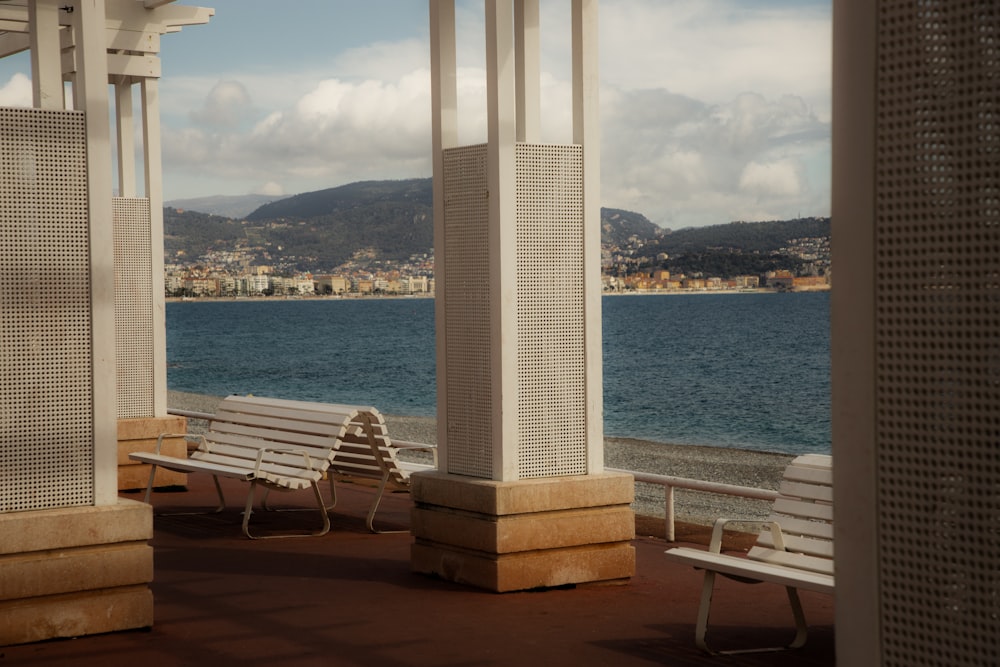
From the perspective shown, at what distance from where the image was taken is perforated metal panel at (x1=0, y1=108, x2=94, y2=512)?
Answer: 591 cm

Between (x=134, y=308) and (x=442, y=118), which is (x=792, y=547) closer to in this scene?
(x=442, y=118)

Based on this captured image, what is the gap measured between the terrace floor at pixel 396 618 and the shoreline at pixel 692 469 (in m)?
5.31

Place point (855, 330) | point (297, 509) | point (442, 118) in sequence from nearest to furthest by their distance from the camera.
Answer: point (855, 330)
point (442, 118)
point (297, 509)

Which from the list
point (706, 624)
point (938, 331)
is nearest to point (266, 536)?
point (706, 624)

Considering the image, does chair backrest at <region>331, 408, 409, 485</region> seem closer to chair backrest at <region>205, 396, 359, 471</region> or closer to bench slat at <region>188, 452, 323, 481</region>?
chair backrest at <region>205, 396, 359, 471</region>

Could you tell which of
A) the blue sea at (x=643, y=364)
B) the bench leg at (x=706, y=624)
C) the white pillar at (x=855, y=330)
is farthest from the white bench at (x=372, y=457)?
the blue sea at (x=643, y=364)

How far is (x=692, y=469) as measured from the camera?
1050 inches

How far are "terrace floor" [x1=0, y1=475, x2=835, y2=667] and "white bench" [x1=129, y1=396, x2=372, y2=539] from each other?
1.69ft

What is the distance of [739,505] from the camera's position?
1772 centimetres

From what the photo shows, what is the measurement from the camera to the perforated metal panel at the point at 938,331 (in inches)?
130

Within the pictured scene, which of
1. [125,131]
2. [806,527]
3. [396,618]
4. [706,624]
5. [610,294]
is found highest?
[125,131]

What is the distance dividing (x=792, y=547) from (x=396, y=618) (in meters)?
1.96

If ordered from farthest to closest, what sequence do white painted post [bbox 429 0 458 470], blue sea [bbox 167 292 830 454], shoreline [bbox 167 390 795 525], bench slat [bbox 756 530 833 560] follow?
blue sea [bbox 167 292 830 454] < shoreline [bbox 167 390 795 525] < white painted post [bbox 429 0 458 470] < bench slat [bbox 756 530 833 560]

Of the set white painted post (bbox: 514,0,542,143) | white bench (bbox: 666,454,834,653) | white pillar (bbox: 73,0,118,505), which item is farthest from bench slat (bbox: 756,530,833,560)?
white pillar (bbox: 73,0,118,505)
